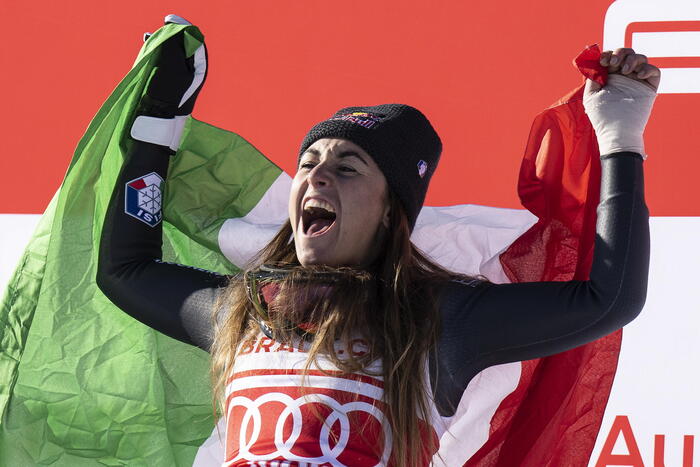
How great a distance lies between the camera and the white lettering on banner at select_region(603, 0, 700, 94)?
5.97 feet

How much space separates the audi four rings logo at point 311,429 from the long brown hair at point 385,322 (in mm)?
35

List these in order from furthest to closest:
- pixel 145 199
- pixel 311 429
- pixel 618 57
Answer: pixel 145 199
pixel 618 57
pixel 311 429

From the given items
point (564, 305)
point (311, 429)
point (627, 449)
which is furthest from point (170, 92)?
point (627, 449)

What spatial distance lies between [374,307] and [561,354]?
37cm

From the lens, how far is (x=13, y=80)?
7.07 ft

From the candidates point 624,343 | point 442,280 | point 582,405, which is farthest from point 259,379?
point 624,343

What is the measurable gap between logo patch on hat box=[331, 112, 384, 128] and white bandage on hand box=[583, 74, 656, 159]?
0.33 meters

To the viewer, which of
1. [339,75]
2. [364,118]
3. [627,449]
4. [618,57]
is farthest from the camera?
[339,75]

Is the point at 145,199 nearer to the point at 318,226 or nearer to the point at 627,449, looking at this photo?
the point at 318,226

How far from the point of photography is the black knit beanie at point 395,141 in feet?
4.85

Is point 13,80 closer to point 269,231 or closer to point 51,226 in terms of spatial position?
point 51,226

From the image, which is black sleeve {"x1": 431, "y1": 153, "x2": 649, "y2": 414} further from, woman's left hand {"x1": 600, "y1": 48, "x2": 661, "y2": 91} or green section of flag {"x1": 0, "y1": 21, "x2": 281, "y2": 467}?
green section of flag {"x1": 0, "y1": 21, "x2": 281, "y2": 467}

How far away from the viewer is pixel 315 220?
147cm

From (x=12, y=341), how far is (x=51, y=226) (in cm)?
21
